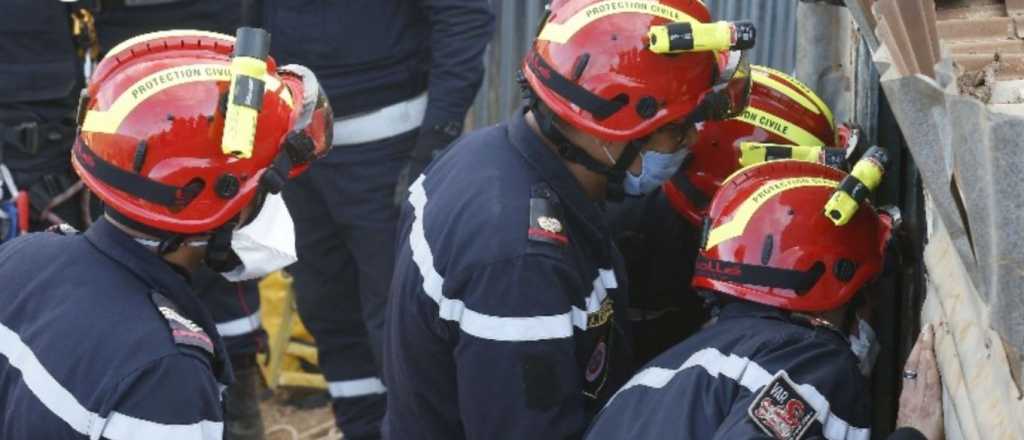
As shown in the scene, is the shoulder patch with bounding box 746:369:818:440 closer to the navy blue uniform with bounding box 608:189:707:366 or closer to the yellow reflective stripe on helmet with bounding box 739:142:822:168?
the yellow reflective stripe on helmet with bounding box 739:142:822:168

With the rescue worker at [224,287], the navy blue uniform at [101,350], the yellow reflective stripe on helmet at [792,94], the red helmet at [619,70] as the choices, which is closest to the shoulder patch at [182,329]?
the navy blue uniform at [101,350]

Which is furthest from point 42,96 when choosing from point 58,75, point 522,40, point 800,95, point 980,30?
point 980,30

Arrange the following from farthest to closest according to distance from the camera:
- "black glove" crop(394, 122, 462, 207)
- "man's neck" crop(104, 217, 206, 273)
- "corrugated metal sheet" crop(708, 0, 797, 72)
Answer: "corrugated metal sheet" crop(708, 0, 797, 72), "black glove" crop(394, 122, 462, 207), "man's neck" crop(104, 217, 206, 273)

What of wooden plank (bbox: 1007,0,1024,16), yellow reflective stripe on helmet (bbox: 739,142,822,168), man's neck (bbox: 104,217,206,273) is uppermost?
wooden plank (bbox: 1007,0,1024,16)

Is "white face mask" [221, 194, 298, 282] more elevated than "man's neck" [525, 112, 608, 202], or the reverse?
"man's neck" [525, 112, 608, 202]

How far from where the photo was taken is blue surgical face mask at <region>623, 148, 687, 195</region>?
3.42 meters

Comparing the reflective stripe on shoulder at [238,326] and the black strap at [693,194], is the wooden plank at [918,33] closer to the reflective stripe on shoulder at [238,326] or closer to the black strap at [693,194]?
the black strap at [693,194]

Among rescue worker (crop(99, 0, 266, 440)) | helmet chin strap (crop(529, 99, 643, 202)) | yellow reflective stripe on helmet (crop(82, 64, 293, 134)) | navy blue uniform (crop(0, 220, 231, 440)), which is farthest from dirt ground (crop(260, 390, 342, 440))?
yellow reflective stripe on helmet (crop(82, 64, 293, 134))

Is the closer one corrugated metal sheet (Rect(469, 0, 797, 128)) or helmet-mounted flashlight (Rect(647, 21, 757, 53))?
helmet-mounted flashlight (Rect(647, 21, 757, 53))

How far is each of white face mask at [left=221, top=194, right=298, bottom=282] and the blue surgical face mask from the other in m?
0.80

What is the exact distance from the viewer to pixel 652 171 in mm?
3441

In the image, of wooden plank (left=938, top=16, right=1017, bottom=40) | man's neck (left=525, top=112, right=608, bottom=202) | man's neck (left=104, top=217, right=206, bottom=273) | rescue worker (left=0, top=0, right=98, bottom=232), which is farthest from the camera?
rescue worker (left=0, top=0, right=98, bottom=232)

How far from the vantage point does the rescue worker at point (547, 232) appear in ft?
10.2

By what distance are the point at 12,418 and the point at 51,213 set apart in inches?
95.0
